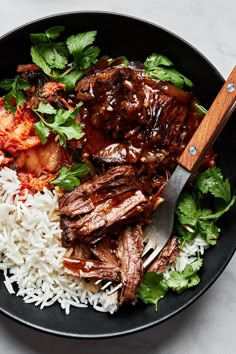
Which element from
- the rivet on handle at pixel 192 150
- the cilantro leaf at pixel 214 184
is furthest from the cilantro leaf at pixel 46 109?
the cilantro leaf at pixel 214 184

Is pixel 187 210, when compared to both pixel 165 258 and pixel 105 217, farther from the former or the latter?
pixel 105 217

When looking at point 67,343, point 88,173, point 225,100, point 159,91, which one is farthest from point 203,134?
point 67,343

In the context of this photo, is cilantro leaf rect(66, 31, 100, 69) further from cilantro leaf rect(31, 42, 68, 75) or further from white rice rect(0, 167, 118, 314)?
white rice rect(0, 167, 118, 314)

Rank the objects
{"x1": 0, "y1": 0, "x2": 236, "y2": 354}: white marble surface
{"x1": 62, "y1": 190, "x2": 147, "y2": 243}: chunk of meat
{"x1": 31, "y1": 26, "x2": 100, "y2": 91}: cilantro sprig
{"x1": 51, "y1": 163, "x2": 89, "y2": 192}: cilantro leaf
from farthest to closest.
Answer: {"x1": 0, "y1": 0, "x2": 236, "y2": 354}: white marble surface → {"x1": 31, "y1": 26, "x2": 100, "y2": 91}: cilantro sprig → {"x1": 51, "y1": 163, "x2": 89, "y2": 192}: cilantro leaf → {"x1": 62, "y1": 190, "x2": 147, "y2": 243}: chunk of meat

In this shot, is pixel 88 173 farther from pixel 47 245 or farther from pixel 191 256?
pixel 191 256

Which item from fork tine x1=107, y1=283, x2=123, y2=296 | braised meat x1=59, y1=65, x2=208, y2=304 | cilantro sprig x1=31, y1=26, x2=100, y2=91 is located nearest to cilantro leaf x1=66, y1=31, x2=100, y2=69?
cilantro sprig x1=31, y1=26, x2=100, y2=91
